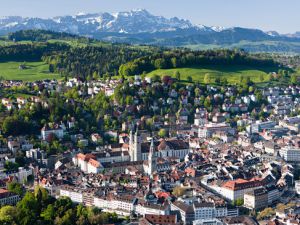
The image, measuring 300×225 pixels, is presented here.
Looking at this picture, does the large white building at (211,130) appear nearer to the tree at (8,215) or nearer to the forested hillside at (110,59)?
the forested hillside at (110,59)

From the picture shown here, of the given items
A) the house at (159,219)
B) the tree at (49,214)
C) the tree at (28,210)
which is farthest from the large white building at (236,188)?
the tree at (28,210)

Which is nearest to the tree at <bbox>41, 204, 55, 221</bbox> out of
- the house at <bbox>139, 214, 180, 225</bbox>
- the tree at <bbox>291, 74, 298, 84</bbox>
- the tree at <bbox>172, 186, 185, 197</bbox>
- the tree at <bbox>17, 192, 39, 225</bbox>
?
the tree at <bbox>17, 192, 39, 225</bbox>

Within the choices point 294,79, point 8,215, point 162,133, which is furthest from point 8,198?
point 294,79

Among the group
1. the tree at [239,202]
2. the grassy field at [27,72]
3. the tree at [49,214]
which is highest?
the grassy field at [27,72]

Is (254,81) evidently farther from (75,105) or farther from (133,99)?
(75,105)

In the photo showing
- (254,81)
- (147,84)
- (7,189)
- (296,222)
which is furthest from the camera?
(254,81)

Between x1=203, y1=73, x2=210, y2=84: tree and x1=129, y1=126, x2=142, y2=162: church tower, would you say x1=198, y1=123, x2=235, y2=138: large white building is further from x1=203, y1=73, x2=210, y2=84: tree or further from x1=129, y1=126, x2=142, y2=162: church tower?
x1=203, y1=73, x2=210, y2=84: tree

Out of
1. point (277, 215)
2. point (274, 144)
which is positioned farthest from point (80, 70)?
point (277, 215)
